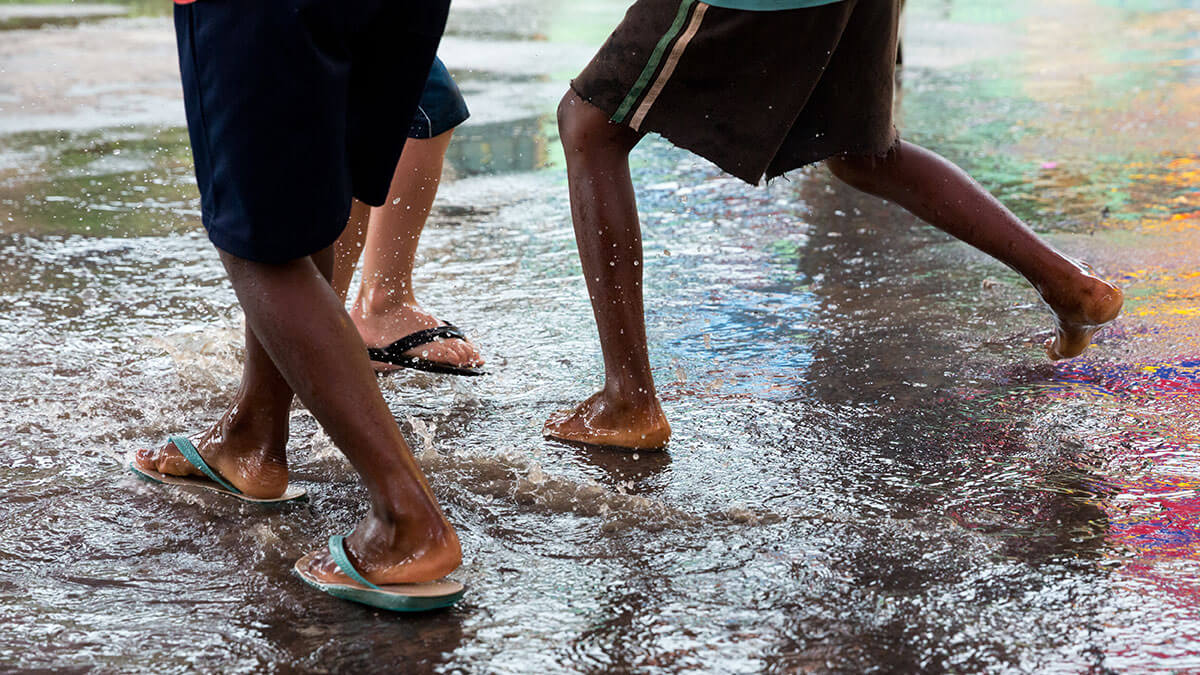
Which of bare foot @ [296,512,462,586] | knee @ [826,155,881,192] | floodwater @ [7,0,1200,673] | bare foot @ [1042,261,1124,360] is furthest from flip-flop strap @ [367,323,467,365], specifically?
bare foot @ [1042,261,1124,360]

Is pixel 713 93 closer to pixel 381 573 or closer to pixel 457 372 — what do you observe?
pixel 457 372

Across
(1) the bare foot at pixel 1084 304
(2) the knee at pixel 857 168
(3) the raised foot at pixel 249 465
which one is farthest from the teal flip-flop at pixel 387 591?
(1) the bare foot at pixel 1084 304

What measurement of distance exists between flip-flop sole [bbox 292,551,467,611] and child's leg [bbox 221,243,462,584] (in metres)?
0.02

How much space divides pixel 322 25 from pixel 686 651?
1048mm

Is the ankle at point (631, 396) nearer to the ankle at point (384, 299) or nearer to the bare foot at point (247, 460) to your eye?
the bare foot at point (247, 460)

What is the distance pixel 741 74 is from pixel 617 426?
2.46ft

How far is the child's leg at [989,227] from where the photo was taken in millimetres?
2781

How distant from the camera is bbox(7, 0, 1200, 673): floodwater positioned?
72.8 inches

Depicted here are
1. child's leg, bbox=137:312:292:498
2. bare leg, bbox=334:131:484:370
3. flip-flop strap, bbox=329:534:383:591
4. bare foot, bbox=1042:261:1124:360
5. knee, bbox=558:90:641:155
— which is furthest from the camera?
bare leg, bbox=334:131:484:370

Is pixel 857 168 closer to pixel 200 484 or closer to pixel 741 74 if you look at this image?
pixel 741 74

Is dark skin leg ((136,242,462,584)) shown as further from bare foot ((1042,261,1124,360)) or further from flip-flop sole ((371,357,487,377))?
bare foot ((1042,261,1124,360))

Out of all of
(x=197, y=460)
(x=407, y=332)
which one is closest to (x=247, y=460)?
(x=197, y=460)

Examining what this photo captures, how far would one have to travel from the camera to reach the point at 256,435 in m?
2.34

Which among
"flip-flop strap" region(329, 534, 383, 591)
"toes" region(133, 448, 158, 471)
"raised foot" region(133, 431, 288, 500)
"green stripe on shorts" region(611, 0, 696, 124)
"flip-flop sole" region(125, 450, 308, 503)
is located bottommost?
"flip-flop sole" region(125, 450, 308, 503)
